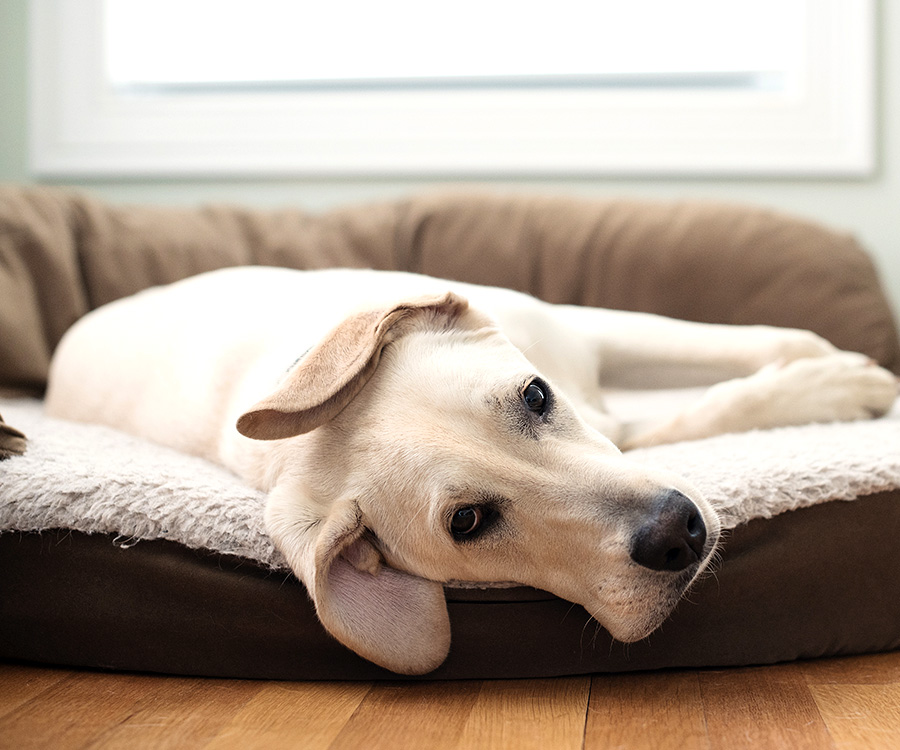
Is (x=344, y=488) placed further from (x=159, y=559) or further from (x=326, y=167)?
(x=326, y=167)

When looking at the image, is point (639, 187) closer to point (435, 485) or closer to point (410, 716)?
point (435, 485)

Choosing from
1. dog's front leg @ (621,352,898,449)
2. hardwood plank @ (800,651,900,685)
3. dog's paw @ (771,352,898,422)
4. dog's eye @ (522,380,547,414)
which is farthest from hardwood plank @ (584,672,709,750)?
dog's paw @ (771,352,898,422)

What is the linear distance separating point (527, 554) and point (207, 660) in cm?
65

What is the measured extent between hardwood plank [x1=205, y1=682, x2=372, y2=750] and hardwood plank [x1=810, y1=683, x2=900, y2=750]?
2.50ft

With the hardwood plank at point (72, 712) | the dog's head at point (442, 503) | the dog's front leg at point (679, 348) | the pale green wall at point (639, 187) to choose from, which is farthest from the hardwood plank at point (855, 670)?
the pale green wall at point (639, 187)

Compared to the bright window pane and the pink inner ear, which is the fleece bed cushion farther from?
the bright window pane

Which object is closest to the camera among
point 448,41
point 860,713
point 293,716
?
point 860,713

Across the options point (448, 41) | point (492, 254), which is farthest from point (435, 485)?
point (448, 41)

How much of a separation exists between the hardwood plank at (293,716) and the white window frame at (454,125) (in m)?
2.94

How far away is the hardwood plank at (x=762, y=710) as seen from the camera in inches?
50.6

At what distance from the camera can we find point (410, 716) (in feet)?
4.70

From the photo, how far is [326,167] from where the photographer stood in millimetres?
4113

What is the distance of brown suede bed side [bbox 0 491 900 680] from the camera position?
1549 millimetres

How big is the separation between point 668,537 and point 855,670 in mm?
491
